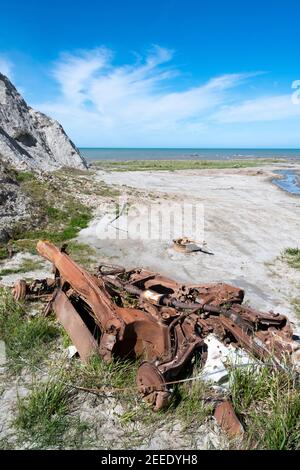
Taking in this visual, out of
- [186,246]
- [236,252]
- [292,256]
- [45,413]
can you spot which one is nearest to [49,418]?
[45,413]

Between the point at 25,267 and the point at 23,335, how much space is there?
14.8 ft

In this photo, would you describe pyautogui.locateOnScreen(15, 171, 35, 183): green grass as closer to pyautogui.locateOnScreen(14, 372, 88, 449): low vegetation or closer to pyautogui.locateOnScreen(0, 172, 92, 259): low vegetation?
pyautogui.locateOnScreen(0, 172, 92, 259): low vegetation

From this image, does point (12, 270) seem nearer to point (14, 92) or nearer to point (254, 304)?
point (254, 304)

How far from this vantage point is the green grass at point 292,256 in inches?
445

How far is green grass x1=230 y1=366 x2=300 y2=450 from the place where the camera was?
371 centimetres

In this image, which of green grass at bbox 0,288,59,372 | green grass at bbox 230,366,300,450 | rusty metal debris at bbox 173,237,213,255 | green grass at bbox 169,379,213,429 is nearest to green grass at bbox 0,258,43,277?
green grass at bbox 0,288,59,372

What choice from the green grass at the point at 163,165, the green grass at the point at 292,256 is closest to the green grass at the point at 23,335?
the green grass at the point at 292,256

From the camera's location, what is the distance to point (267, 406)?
425 cm

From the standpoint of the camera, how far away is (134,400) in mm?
4391

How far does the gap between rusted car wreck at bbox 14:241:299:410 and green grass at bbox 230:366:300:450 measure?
362 mm

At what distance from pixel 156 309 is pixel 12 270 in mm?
5689

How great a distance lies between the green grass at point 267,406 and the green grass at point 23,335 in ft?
9.76

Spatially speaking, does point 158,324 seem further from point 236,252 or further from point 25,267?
point 236,252

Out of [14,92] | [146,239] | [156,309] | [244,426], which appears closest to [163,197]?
[146,239]
